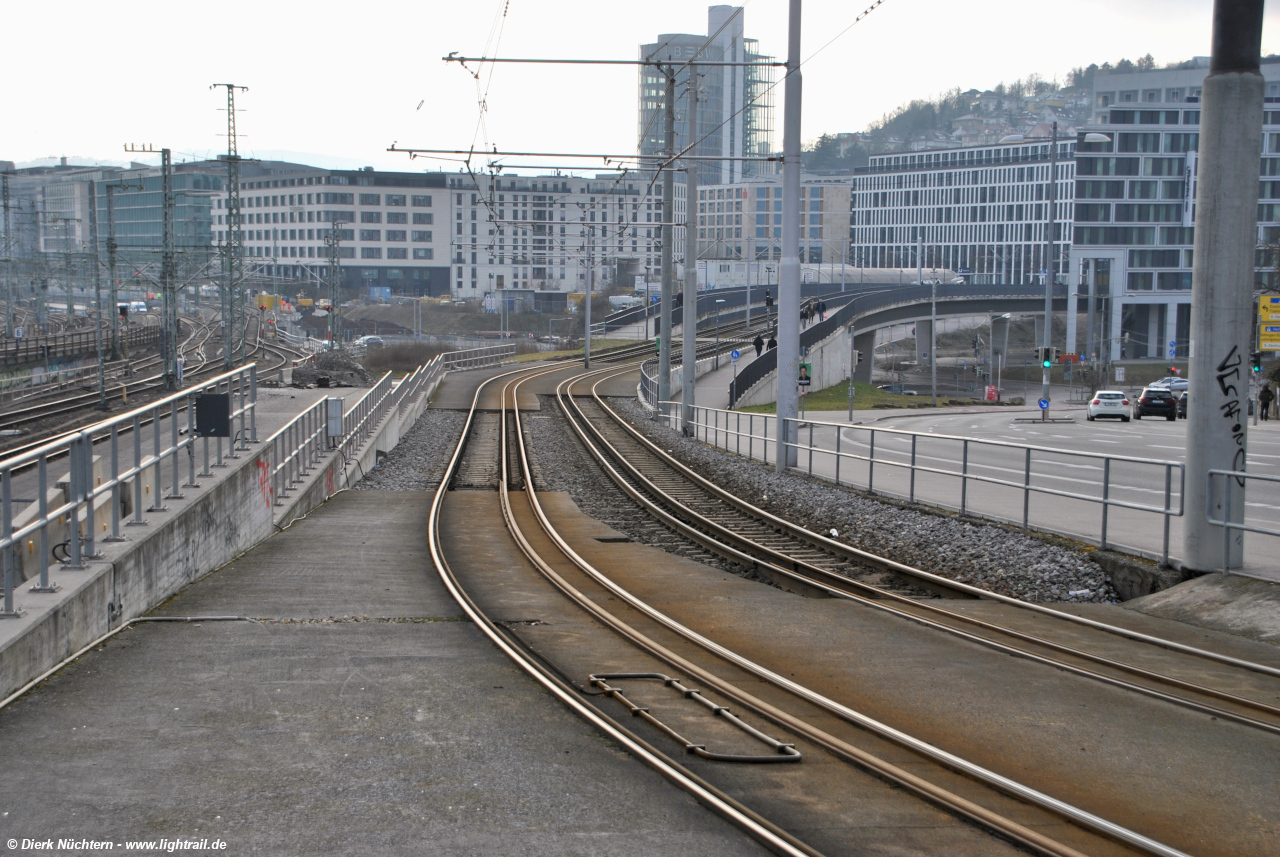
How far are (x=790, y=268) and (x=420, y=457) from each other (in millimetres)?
12178

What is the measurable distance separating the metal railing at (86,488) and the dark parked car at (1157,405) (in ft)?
141

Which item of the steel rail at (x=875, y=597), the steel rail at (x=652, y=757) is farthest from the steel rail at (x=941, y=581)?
the steel rail at (x=652, y=757)

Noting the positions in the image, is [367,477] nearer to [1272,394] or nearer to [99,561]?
[99,561]

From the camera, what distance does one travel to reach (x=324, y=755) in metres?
6.07

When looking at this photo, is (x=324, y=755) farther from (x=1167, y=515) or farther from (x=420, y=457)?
(x=420, y=457)

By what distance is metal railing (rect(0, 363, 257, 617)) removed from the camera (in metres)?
7.61

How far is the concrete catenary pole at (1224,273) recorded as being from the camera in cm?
1070

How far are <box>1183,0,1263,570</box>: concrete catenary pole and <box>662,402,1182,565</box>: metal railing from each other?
45 centimetres

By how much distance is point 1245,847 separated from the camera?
17.1 ft

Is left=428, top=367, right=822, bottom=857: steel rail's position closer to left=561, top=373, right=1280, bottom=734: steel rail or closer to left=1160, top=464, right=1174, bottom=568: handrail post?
left=561, top=373, right=1280, bottom=734: steel rail

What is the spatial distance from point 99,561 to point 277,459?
873 cm

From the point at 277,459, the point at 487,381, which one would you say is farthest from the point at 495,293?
the point at 277,459

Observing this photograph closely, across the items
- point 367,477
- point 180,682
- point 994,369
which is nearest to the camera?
point 180,682

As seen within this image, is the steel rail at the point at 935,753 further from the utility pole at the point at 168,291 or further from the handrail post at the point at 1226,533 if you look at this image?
the utility pole at the point at 168,291
